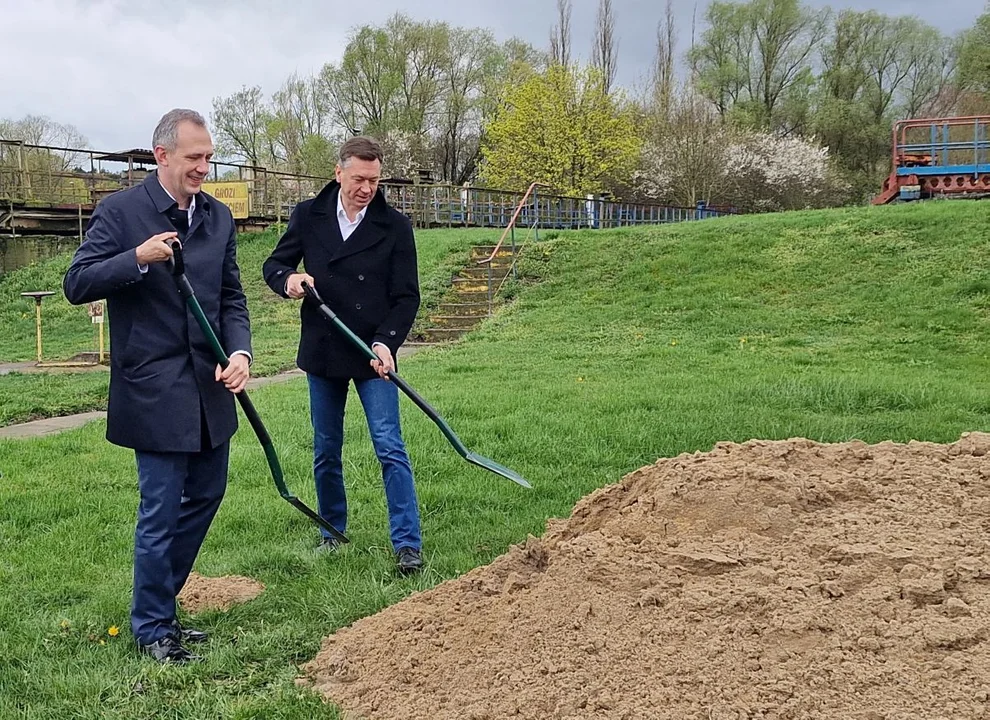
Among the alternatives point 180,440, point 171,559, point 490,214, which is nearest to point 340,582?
point 171,559

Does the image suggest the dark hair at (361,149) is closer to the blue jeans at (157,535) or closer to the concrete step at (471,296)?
the blue jeans at (157,535)

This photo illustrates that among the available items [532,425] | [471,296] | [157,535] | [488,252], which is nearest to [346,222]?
[157,535]

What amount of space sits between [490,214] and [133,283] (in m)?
25.9

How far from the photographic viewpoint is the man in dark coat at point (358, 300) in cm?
402

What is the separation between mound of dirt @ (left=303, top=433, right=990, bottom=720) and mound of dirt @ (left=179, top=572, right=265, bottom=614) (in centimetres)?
80

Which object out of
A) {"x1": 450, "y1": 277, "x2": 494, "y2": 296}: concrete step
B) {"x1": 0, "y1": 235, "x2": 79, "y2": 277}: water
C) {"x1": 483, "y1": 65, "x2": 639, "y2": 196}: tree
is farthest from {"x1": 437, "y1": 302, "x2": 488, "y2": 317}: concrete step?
{"x1": 483, "y1": 65, "x2": 639, "y2": 196}: tree

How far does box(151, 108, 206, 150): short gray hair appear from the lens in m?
3.04

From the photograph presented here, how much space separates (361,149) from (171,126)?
1.06m

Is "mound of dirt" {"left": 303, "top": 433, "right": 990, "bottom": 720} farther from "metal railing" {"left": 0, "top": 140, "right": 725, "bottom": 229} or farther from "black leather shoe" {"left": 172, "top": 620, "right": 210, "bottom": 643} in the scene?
"metal railing" {"left": 0, "top": 140, "right": 725, "bottom": 229}

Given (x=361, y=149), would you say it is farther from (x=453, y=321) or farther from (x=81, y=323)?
(x=81, y=323)

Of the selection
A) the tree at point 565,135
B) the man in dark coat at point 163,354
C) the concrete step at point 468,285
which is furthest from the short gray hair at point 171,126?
the tree at point 565,135

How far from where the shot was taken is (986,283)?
11844mm

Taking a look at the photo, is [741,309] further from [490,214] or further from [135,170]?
[135,170]

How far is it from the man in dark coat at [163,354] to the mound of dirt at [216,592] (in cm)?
37
